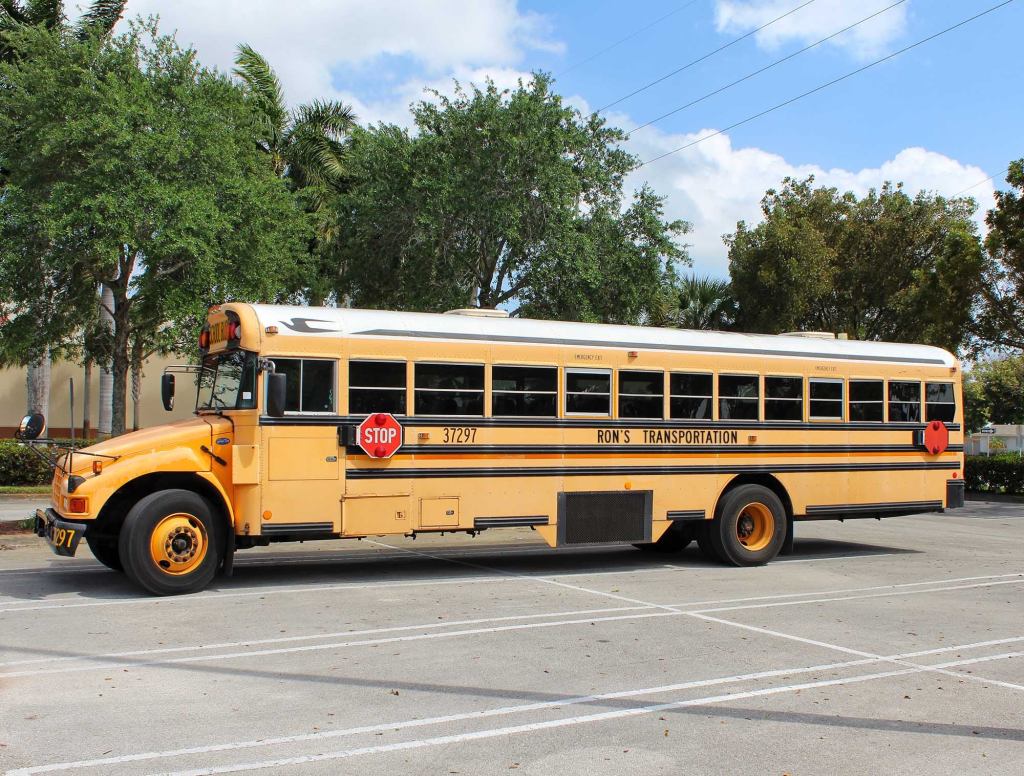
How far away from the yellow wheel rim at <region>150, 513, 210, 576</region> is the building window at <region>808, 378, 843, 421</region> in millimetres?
7816

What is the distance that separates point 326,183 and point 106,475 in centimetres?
2339

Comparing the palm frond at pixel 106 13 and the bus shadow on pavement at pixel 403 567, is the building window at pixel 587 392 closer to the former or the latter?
the bus shadow on pavement at pixel 403 567

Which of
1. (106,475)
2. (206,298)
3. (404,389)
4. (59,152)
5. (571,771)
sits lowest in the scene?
(571,771)

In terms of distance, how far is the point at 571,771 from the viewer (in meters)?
5.07

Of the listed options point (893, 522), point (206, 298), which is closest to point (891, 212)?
point (893, 522)

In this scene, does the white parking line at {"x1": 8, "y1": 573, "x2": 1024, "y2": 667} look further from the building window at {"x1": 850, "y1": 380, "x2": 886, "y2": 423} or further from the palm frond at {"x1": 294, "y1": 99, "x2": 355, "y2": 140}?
the palm frond at {"x1": 294, "y1": 99, "x2": 355, "y2": 140}

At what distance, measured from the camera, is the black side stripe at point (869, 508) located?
13.3m

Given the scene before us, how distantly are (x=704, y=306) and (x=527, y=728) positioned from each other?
30.8 metres

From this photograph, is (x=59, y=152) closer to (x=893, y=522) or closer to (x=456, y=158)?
(x=456, y=158)

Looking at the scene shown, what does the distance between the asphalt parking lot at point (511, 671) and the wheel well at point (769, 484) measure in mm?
1080

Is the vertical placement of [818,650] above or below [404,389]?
below

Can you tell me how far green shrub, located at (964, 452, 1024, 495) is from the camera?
27.5m

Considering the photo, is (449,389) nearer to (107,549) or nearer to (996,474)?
(107,549)

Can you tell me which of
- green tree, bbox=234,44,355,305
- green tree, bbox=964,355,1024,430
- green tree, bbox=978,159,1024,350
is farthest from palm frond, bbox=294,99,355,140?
green tree, bbox=964,355,1024,430
